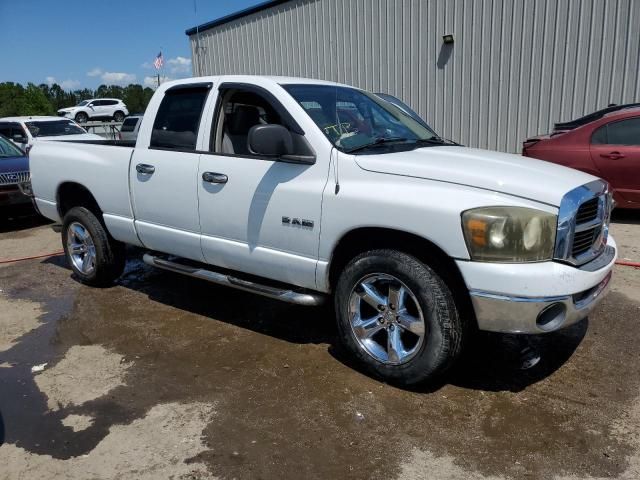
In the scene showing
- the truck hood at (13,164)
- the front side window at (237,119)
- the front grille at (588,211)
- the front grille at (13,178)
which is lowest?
the front grille at (13,178)

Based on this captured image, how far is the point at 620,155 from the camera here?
7348mm

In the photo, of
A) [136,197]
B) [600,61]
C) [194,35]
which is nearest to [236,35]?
[194,35]

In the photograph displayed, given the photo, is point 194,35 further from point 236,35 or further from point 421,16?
point 421,16

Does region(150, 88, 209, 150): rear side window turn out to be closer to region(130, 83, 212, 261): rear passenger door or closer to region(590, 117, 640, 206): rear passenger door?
region(130, 83, 212, 261): rear passenger door

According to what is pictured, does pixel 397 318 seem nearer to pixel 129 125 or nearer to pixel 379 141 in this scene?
pixel 379 141

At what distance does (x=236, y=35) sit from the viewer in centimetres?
1752

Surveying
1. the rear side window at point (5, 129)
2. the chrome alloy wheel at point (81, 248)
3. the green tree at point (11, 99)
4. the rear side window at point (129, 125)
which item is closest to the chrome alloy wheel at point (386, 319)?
the chrome alloy wheel at point (81, 248)

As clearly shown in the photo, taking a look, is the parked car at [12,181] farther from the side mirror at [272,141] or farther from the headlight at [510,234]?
the headlight at [510,234]

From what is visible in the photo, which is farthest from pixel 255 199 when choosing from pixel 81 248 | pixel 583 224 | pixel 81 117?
pixel 81 117

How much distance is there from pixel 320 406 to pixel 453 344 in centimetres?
87

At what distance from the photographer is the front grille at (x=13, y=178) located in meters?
8.70

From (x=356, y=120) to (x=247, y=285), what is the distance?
1439mm

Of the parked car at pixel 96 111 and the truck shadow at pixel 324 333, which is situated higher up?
the parked car at pixel 96 111

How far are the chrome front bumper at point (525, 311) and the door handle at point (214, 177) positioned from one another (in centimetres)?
198
